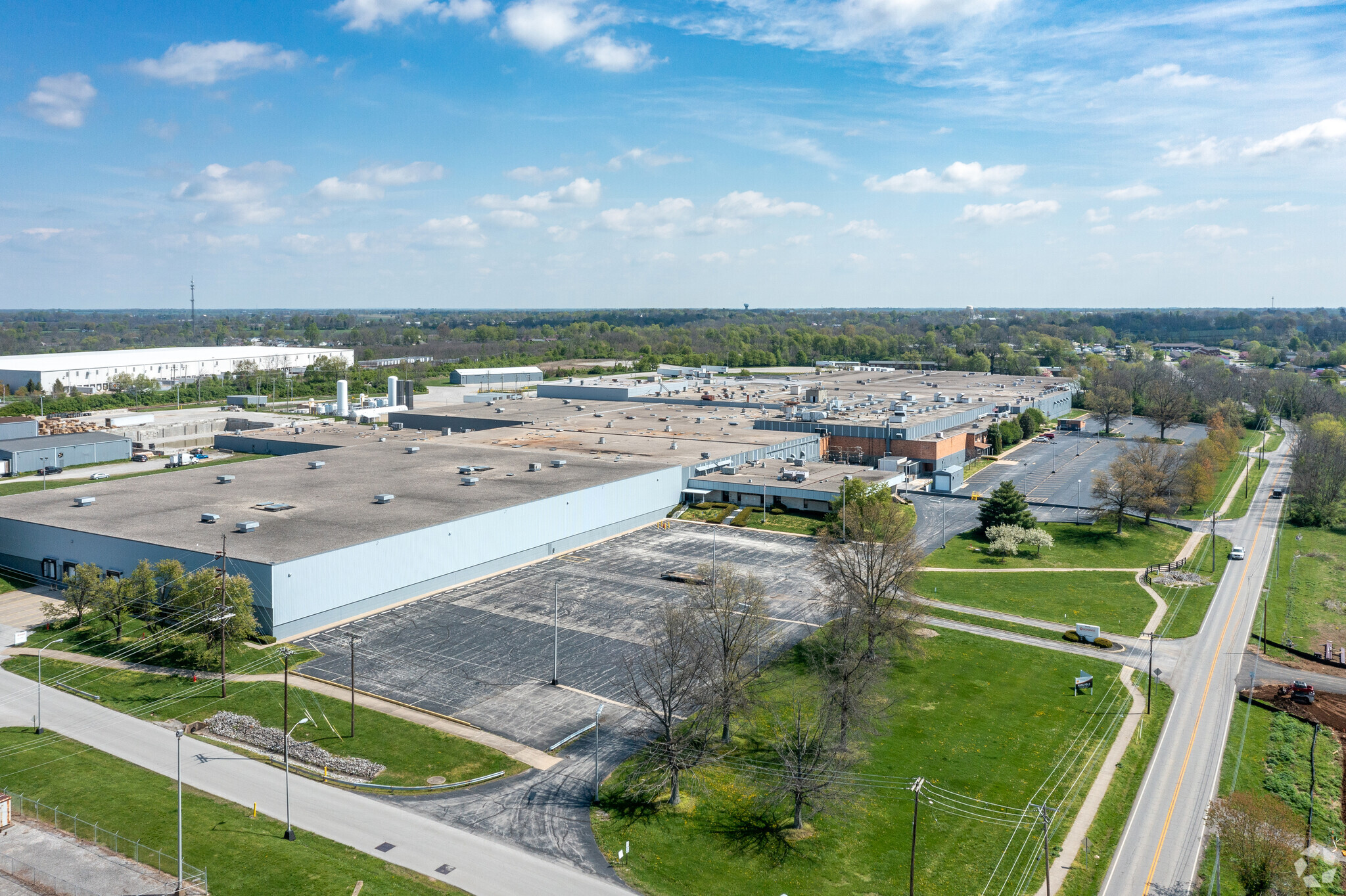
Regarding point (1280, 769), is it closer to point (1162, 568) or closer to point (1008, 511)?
point (1162, 568)

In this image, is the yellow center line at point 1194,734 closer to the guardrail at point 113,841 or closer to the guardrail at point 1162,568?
the guardrail at point 1162,568

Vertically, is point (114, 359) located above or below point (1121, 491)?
above

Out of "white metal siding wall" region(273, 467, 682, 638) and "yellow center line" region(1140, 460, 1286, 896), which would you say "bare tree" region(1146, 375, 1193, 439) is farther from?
"white metal siding wall" region(273, 467, 682, 638)

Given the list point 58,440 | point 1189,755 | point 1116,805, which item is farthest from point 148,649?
point 58,440

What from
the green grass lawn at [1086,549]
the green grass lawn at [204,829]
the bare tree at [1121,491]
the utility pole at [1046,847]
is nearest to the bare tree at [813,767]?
the utility pole at [1046,847]

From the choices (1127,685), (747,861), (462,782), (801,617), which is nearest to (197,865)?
(462,782)

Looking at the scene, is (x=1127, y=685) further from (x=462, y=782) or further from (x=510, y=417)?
(x=510, y=417)

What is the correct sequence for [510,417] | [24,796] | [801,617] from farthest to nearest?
[510,417]
[801,617]
[24,796]

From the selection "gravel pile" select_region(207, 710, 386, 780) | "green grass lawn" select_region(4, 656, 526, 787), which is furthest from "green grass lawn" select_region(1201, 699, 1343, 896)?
"gravel pile" select_region(207, 710, 386, 780)
